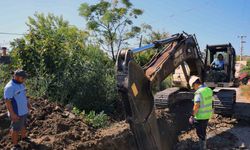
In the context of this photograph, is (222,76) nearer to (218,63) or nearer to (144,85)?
(218,63)

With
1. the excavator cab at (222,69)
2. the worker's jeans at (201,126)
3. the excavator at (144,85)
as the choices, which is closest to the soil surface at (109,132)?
the worker's jeans at (201,126)

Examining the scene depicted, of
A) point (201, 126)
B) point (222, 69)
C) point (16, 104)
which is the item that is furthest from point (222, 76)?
point (16, 104)

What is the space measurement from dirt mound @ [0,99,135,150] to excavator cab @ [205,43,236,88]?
11.9 ft

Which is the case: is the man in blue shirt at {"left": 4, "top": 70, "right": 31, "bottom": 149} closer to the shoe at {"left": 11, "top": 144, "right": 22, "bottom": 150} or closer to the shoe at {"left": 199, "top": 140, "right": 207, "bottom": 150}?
the shoe at {"left": 11, "top": 144, "right": 22, "bottom": 150}

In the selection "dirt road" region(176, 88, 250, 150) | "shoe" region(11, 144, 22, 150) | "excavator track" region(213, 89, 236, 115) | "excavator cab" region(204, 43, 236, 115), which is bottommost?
"dirt road" region(176, 88, 250, 150)

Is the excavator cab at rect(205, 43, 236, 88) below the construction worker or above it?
above

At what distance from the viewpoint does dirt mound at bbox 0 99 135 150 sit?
566 centimetres

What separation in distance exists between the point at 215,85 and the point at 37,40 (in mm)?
6230

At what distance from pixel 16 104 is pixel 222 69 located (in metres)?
6.43

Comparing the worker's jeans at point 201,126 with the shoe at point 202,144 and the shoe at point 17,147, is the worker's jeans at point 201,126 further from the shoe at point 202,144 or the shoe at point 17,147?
the shoe at point 17,147

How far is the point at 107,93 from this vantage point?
31.8 feet

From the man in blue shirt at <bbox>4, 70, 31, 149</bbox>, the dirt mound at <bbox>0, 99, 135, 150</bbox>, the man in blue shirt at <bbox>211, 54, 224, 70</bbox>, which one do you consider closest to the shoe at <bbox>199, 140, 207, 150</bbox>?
the dirt mound at <bbox>0, 99, 135, 150</bbox>

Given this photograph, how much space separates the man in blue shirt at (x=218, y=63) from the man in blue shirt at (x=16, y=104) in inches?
242

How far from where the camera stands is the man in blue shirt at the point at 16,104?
5453 mm
